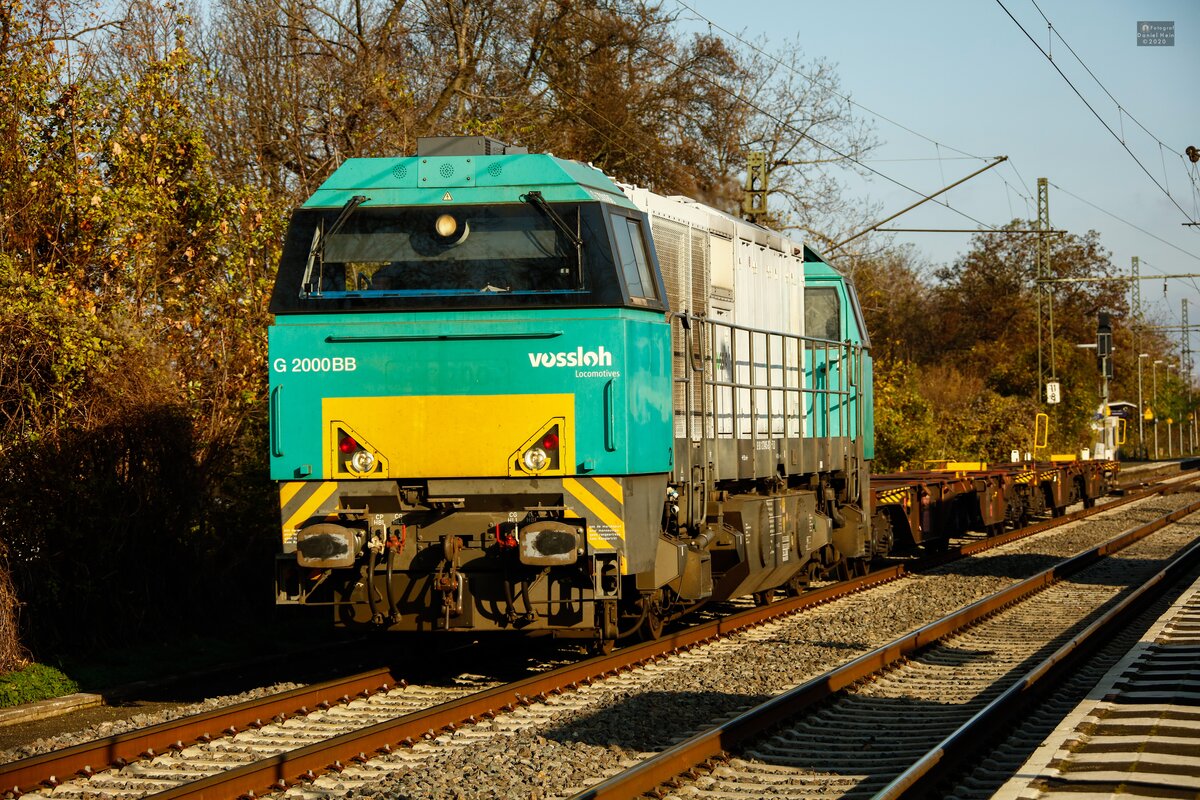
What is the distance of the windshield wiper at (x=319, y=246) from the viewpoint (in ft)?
31.9

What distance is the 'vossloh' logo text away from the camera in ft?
31.0

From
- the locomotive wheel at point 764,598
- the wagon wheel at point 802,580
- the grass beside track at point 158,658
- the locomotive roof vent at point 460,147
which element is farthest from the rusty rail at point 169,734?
the wagon wheel at point 802,580

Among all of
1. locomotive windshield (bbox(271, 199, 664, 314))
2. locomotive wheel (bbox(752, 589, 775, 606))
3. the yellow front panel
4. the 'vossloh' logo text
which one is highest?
locomotive windshield (bbox(271, 199, 664, 314))

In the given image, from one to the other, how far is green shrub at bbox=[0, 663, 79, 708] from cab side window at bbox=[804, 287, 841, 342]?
9.14m

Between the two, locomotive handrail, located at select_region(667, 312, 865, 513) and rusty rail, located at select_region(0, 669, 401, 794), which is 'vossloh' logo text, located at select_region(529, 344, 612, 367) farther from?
rusty rail, located at select_region(0, 669, 401, 794)

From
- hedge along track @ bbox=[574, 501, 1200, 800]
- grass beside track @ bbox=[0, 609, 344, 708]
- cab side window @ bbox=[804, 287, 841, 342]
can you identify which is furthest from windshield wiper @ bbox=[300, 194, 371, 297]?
cab side window @ bbox=[804, 287, 841, 342]

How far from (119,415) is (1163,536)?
21025mm

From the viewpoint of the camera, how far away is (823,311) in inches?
634

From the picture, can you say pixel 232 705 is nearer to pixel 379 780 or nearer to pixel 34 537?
pixel 379 780

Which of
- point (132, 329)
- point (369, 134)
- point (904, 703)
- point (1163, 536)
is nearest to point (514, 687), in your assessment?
point (904, 703)

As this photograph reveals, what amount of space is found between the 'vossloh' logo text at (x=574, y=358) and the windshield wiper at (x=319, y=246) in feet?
5.48

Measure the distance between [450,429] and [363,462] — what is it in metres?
0.67

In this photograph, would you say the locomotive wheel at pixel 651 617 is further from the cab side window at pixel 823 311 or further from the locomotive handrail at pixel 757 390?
the cab side window at pixel 823 311

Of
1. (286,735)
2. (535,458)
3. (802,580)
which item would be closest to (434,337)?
(535,458)
